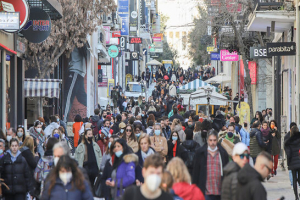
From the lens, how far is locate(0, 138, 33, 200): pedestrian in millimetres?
10570

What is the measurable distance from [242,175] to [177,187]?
0.71 m

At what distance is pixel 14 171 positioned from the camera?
34.8 ft

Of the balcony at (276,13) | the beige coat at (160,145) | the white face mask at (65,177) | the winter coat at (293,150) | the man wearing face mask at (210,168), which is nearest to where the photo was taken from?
the white face mask at (65,177)

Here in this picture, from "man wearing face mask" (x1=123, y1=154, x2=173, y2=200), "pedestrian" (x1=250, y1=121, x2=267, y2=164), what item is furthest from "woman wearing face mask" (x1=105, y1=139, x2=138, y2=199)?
"pedestrian" (x1=250, y1=121, x2=267, y2=164)

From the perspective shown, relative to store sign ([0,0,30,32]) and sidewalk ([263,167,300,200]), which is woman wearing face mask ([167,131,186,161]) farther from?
store sign ([0,0,30,32])

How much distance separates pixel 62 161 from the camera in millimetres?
6957

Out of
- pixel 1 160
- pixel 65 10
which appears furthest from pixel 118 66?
pixel 1 160

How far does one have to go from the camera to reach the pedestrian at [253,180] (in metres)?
6.73

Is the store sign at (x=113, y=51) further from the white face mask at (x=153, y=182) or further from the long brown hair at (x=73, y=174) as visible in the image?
the white face mask at (x=153, y=182)

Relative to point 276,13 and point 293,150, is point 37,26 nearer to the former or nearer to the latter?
point 276,13

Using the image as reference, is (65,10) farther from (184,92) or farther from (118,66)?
(118,66)

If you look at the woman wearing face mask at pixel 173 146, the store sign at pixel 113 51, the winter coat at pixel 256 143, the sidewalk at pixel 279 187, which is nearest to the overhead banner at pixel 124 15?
the store sign at pixel 113 51

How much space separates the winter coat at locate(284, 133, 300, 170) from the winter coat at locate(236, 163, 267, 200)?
6.99 m

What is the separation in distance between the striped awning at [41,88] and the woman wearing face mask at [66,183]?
14882 mm
